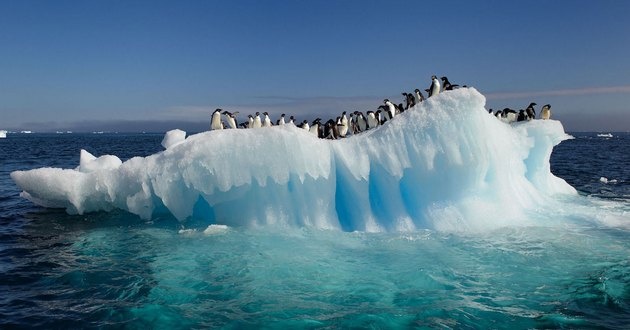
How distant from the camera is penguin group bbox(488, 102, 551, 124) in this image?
2136 centimetres

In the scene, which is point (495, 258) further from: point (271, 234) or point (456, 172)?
point (271, 234)

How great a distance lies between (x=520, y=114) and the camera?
70.1ft

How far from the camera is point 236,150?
1114 cm

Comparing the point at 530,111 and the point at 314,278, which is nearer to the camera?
the point at 314,278

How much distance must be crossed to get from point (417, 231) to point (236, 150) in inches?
186

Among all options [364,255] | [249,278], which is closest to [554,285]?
[364,255]

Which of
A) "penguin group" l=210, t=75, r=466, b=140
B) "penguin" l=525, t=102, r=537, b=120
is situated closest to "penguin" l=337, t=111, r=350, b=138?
"penguin group" l=210, t=75, r=466, b=140

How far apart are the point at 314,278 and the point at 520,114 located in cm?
1645

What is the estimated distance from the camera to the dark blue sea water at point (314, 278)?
Answer: 275 inches

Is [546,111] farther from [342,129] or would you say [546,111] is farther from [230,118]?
[230,118]

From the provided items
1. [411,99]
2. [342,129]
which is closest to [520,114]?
[411,99]

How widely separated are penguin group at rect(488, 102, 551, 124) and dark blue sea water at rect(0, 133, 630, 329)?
382 inches

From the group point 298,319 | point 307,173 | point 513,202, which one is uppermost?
point 307,173

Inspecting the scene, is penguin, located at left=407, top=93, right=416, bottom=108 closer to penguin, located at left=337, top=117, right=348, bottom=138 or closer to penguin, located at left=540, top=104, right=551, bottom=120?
penguin, located at left=337, top=117, right=348, bottom=138
